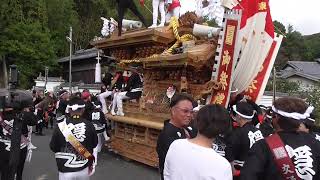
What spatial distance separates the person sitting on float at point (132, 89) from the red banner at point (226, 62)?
10.2 feet

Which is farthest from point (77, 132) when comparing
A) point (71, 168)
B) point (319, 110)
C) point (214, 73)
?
point (319, 110)

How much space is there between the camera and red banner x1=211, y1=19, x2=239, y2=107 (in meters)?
7.75

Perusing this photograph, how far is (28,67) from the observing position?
94.7ft

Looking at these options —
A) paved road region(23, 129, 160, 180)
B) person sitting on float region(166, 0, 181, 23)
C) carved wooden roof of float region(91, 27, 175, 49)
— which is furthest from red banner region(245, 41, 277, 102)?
person sitting on float region(166, 0, 181, 23)

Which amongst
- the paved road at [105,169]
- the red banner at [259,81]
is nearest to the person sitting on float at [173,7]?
the red banner at [259,81]

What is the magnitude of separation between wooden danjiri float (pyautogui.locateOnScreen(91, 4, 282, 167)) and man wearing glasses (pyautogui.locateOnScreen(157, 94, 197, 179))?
166 inches

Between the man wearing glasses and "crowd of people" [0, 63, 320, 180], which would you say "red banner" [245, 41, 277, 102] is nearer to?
"crowd of people" [0, 63, 320, 180]

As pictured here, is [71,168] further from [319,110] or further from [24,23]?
[24,23]

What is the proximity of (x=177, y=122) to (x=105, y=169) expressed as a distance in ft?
20.0

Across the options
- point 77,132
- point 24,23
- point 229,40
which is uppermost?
point 24,23

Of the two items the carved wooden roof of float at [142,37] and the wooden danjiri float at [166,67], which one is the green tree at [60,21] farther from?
the wooden danjiri float at [166,67]

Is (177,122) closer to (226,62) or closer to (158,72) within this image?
(226,62)

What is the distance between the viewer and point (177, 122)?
3867 millimetres

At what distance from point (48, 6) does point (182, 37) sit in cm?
2808
